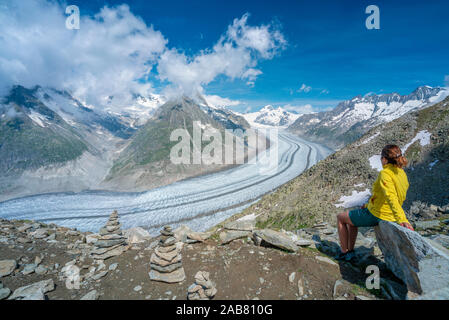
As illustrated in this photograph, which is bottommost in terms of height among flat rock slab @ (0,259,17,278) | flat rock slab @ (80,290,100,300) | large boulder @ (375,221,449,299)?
flat rock slab @ (80,290,100,300)

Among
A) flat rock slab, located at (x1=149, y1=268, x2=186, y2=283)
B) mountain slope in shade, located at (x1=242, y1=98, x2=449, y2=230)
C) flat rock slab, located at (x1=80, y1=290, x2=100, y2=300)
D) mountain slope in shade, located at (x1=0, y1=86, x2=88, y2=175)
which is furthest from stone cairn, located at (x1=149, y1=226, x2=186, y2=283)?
mountain slope in shade, located at (x1=0, y1=86, x2=88, y2=175)

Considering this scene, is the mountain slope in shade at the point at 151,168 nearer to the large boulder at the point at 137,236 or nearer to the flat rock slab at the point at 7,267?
the large boulder at the point at 137,236

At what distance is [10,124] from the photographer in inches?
6708

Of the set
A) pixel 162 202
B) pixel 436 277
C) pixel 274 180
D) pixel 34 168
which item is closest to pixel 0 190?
pixel 34 168

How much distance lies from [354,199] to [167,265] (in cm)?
2880

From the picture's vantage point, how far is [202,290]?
664 cm

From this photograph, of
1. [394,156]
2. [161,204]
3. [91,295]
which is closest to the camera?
[394,156]

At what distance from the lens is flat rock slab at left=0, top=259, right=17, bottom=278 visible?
28.5 ft

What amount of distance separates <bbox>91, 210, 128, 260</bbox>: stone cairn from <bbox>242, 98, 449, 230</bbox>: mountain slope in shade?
22.0 m

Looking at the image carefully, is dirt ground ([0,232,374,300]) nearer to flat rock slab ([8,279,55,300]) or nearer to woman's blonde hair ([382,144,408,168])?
flat rock slab ([8,279,55,300])

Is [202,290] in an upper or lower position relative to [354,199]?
lower

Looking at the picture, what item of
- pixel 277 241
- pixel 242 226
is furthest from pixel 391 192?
pixel 242 226

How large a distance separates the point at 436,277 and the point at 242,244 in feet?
22.3

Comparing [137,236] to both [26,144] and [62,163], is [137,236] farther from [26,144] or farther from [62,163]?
[26,144]
